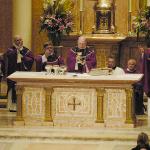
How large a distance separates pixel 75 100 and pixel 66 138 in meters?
0.97

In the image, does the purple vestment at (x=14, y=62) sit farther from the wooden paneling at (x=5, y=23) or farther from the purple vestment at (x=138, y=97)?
the wooden paneling at (x=5, y=23)

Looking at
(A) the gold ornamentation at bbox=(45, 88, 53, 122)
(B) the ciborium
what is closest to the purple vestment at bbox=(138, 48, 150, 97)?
(A) the gold ornamentation at bbox=(45, 88, 53, 122)

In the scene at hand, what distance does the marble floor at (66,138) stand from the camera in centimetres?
1116

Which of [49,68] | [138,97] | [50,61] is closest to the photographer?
[49,68]

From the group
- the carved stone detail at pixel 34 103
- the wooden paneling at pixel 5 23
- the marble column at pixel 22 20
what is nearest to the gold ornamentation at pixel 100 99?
the carved stone detail at pixel 34 103

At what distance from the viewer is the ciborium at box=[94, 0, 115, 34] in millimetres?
16344

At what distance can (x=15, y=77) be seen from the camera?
12312 mm

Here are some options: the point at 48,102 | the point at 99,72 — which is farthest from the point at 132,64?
the point at 48,102

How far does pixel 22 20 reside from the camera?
16.0m

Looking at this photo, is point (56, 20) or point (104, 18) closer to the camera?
point (56, 20)

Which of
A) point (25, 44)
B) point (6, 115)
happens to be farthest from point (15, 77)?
point (25, 44)

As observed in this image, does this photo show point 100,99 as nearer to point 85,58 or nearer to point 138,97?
point 85,58

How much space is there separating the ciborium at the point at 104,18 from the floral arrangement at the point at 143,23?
85cm

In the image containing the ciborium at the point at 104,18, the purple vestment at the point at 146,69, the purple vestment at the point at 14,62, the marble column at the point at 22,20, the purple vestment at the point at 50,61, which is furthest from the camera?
the ciborium at the point at 104,18
